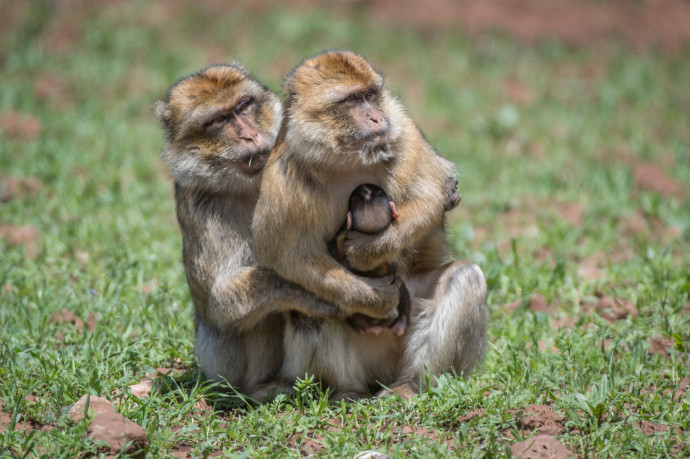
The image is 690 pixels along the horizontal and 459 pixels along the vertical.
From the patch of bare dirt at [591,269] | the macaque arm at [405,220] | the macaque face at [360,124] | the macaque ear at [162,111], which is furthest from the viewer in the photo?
the patch of bare dirt at [591,269]

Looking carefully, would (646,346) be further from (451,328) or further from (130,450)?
(130,450)

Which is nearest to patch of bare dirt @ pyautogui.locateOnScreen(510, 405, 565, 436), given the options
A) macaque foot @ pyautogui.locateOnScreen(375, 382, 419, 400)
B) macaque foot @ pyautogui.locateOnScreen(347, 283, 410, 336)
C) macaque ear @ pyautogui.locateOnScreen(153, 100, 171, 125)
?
macaque foot @ pyautogui.locateOnScreen(375, 382, 419, 400)

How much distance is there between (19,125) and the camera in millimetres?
8172

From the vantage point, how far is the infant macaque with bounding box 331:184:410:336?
12.9ft

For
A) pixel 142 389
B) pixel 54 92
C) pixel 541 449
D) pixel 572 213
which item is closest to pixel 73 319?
pixel 142 389

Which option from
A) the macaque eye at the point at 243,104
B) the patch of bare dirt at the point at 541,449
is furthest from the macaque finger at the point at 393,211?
the patch of bare dirt at the point at 541,449

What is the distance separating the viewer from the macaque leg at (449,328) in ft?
13.4

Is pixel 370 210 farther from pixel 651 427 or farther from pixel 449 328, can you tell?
pixel 651 427

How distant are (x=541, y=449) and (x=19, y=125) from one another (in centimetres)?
669

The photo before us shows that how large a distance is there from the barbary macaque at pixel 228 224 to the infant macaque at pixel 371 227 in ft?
0.73

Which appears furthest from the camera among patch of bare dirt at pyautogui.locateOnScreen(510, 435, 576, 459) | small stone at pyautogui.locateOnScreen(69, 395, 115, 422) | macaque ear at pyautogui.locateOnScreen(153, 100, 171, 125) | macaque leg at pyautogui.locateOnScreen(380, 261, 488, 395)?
macaque ear at pyautogui.locateOnScreen(153, 100, 171, 125)

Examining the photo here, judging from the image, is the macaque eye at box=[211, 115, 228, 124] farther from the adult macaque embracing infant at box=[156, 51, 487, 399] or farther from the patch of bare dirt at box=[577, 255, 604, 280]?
the patch of bare dirt at box=[577, 255, 604, 280]

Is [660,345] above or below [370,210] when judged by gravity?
below

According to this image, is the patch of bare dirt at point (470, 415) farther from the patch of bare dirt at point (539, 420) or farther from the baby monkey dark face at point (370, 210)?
the baby monkey dark face at point (370, 210)
